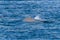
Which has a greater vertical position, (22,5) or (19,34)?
(22,5)

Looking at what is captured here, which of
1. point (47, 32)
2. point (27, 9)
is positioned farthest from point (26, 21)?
point (47, 32)

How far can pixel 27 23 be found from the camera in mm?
2596

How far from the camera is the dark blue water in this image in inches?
102

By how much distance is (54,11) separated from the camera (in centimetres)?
259

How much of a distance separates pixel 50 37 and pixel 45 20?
0.24 m

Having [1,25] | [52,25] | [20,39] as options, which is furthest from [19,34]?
[52,25]

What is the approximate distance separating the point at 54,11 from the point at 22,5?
0.45 m

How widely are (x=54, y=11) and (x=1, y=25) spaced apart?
752mm

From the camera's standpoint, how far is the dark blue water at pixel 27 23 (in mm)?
2578

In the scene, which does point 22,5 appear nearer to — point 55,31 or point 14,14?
point 14,14

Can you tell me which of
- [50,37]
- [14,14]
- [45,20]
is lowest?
[50,37]

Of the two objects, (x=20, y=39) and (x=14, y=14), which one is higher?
(x=14, y=14)

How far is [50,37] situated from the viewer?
259 cm

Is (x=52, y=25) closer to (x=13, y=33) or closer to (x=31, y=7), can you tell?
(x=31, y=7)
